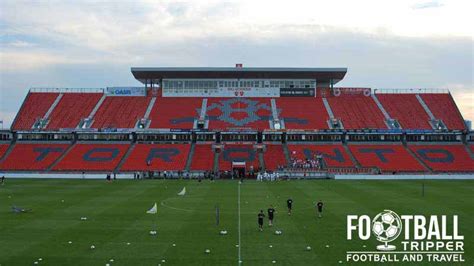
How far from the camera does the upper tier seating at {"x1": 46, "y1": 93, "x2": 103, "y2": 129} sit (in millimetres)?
88562

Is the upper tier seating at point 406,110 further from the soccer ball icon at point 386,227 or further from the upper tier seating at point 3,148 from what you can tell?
the upper tier seating at point 3,148

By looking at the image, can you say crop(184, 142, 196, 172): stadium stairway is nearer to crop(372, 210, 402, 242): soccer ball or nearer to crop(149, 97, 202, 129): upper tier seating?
crop(149, 97, 202, 129): upper tier seating

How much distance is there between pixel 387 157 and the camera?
77938 mm

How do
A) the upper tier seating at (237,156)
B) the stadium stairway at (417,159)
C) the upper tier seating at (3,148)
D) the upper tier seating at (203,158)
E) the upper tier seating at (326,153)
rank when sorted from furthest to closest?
the upper tier seating at (3,148) < the upper tier seating at (326,153) < the upper tier seating at (237,156) < the upper tier seating at (203,158) < the stadium stairway at (417,159)

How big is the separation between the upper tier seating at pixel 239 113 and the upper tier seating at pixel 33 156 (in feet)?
80.1

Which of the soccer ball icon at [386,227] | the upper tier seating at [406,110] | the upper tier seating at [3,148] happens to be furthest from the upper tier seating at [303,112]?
the soccer ball icon at [386,227]

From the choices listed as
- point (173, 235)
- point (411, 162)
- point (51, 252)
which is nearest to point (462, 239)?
point (173, 235)

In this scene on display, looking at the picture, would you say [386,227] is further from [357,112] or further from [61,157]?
[357,112]

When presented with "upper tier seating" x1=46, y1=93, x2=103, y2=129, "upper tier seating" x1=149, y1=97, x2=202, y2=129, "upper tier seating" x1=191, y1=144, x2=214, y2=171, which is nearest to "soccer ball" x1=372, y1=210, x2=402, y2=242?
"upper tier seating" x1=191, y1=144, x2=214, y2=171

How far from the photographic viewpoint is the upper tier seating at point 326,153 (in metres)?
76.0

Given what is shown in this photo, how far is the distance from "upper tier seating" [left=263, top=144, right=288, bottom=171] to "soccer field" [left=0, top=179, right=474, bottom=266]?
18798mm

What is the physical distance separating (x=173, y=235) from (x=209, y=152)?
52628 millimetres

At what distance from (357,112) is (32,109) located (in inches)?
2228

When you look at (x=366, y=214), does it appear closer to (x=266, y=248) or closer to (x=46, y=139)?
(x=266, y=248)
